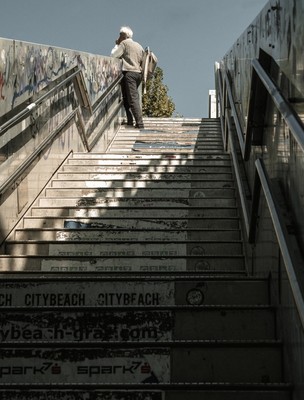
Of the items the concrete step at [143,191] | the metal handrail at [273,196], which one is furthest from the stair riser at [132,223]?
the metal handrail at [273,196]

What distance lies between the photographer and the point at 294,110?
2900 millimetres

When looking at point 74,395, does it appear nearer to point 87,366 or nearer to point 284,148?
point 87,366

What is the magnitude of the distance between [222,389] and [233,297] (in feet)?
2.75

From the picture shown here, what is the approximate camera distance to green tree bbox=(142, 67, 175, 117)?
97.0 feet

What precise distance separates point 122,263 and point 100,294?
1.18 m

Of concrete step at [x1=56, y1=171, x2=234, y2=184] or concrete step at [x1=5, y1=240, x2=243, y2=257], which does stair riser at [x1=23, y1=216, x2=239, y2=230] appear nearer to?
concrete step at [x1=5, y1=240, x2=243, y2=257]

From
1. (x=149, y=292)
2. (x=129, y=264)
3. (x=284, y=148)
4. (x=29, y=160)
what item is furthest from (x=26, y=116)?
(x=284, y=148)

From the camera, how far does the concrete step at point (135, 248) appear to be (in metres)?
5.33

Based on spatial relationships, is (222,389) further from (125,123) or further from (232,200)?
(125,123)

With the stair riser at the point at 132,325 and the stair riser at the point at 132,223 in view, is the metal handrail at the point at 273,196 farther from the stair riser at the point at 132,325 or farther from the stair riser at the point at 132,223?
the stair riser at the point at 132,223

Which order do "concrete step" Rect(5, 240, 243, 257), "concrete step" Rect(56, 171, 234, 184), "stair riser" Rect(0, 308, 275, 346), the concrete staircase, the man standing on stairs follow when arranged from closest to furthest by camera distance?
the concrete staircase
"stair riser" Rect(0, 308, 275, 346)
"concrete step" Rect(5, 240, 243, 257)
"concrete step" Rect(56, 171, 234, 184)
the man standing on stairs

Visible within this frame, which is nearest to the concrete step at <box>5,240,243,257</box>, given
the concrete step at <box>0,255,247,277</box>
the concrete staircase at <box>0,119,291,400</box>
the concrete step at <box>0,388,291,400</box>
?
the concrete staircase at <box>0,119,291,400</box>

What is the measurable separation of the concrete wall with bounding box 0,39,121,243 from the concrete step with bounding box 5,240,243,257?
0.41 meters

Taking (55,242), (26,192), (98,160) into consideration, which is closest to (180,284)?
(55,242)
